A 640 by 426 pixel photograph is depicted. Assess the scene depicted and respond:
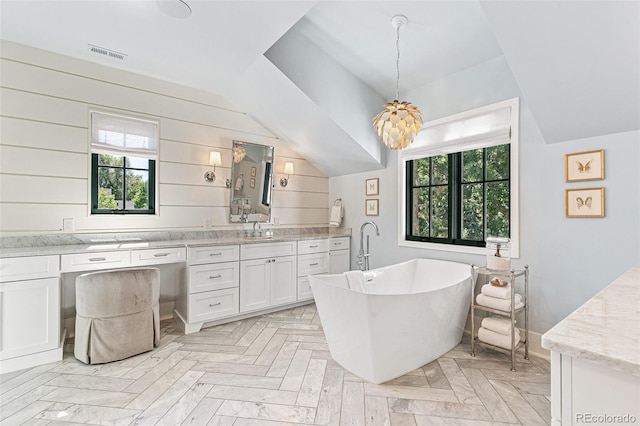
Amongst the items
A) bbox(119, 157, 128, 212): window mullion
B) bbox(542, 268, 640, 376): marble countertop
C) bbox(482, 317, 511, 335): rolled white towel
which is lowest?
bbox(482, 317, 511, 335): rolled white towel

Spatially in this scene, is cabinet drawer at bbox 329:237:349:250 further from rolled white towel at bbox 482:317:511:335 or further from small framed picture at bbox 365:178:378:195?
rolled white towel at bbox 482:317:511:335

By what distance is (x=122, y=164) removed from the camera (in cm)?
300

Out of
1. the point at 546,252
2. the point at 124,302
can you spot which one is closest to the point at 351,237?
the point at 546,252

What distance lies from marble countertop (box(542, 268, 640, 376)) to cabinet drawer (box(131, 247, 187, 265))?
284 cm

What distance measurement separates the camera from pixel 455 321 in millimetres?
2477

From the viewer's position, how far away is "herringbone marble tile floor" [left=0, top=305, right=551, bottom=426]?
5.51 feet

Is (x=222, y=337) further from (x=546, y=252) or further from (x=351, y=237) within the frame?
(x=546, y=252)

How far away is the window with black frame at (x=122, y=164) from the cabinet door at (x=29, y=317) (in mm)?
889

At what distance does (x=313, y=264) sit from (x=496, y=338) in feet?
6.99

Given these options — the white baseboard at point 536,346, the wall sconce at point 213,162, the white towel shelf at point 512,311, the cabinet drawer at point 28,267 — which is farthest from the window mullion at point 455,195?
the cabinet drawer at point 28,267

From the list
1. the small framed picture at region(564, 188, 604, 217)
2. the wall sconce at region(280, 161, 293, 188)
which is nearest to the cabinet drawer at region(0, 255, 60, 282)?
the wall sconce at region(280, 161, 293, 188)

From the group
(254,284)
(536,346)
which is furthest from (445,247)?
(254,284)

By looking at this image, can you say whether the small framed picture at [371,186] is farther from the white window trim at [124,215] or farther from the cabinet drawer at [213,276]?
the white window trim at [124,215]

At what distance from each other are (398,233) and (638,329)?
9.18 feet
